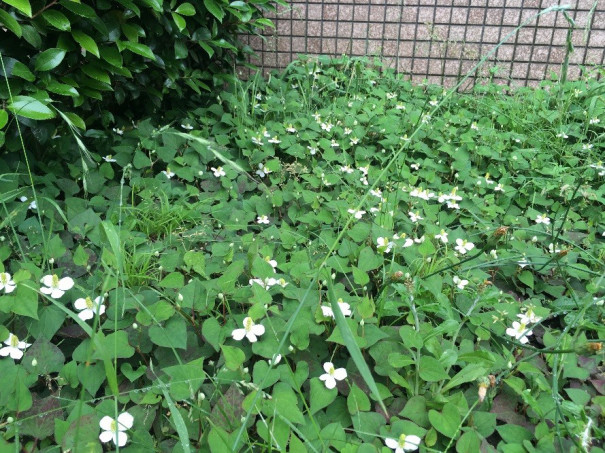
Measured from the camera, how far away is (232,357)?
1061 millimetres

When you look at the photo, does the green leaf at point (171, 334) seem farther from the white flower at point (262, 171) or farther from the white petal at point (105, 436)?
the white flower at point (262, 171)

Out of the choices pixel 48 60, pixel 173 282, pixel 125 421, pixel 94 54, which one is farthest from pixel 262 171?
pixel 125 421

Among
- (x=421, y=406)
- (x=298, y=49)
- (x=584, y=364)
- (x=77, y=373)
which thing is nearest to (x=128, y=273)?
(x=77, y=373)

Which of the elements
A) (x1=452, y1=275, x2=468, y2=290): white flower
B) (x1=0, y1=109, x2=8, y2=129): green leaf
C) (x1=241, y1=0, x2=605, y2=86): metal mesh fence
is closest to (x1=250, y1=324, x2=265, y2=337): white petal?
(x1=452, y1=275, x2=468, y2=290): white flower

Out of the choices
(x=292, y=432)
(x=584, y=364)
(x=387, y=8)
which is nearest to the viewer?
(x=292, y=432)

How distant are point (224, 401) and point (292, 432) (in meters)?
0.15

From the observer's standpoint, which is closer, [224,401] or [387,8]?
[224,401]

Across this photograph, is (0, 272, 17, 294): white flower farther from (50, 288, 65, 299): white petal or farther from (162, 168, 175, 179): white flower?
(162, 168, 175, 179): white flower

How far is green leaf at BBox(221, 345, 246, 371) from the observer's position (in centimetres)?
105

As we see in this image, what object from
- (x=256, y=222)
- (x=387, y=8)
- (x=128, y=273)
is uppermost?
(x=387, y=8)

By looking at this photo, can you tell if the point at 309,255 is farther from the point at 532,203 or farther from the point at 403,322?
the point at 532,203

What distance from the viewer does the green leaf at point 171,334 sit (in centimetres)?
113

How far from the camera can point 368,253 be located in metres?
1.47

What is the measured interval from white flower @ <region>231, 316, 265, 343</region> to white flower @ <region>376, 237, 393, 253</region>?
539 millimetres
